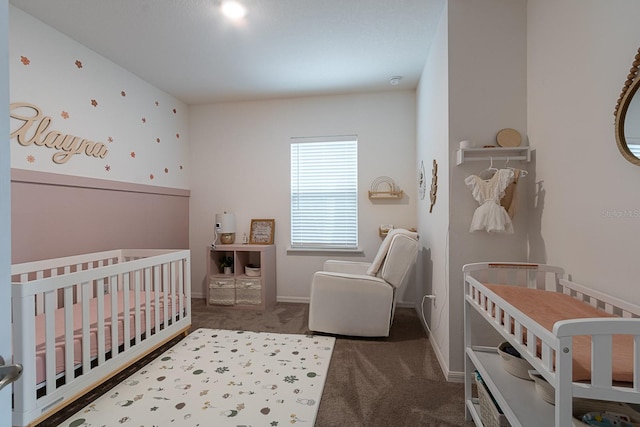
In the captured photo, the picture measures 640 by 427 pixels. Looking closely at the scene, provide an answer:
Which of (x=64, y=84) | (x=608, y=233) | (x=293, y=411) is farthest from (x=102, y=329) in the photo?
(x=608, y=233)

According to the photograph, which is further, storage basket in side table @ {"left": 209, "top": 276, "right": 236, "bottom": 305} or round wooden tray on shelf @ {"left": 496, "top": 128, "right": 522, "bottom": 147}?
storage basket in side table @ {"left": 209, "top": 276, "right": 236, "bottom": 305}

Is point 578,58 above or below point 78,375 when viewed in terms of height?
above

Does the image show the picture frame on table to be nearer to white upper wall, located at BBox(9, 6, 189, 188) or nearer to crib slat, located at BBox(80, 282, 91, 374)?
white upper wall, located at BBox(9, 6, 189, 188)

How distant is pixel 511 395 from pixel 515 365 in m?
0.17

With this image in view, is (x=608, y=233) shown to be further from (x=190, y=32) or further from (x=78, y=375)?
(x=190, y=32)

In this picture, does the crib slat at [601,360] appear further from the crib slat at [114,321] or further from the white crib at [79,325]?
the crib slat at [114,321]

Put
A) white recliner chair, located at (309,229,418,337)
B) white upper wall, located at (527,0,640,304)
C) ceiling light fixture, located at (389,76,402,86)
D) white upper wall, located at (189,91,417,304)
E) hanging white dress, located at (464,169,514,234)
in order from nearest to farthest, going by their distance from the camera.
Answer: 1. white upper wall, located at (527,0,640,304)
2. hanging white dress, located at (464,169,514,234)
3. white recliner chair, located at (309,229,418,337)
4. ceiling light fixture, located at (389,76,402,86)
5. white upper wall, located at (189,91,417,304)

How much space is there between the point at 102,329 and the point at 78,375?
0.80ft

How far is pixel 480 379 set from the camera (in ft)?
4.68

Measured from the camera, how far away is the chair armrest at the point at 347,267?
10.2 ft

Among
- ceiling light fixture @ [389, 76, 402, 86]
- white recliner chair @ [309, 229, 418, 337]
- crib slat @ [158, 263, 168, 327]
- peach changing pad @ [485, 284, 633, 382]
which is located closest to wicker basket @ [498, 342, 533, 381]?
peach changing pad @ [485, 284, 633, 382]

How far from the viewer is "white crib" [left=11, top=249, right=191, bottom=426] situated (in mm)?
1377

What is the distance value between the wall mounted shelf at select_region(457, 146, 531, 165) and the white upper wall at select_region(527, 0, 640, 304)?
0.27ft

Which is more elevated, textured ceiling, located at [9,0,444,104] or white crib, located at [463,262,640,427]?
textured ceiling, located at [9,0,444,104]
